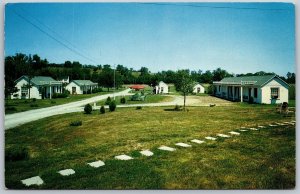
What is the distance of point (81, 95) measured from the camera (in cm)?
879

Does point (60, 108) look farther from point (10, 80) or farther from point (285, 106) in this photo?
point (285, 106)

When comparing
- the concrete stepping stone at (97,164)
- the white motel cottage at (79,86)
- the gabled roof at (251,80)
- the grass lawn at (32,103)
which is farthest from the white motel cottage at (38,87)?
the gabled roof at (251,80)

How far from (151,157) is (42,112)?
3561mm

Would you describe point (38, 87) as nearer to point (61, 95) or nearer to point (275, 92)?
point (61, 95)

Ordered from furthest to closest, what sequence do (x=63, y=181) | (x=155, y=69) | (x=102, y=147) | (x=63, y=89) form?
(x=63, y=89) → (x=155, y=69) → (x=102, y=147) → (x=63, y=181)

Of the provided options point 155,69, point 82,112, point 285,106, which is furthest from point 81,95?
point 285,106

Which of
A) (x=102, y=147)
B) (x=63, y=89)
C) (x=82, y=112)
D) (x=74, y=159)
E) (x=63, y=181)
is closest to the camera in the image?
(x=63, y=181)

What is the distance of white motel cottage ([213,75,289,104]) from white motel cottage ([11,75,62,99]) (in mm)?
4989

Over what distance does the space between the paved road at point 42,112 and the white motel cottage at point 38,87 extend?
17.6 inches

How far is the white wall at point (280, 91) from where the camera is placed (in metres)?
7.18

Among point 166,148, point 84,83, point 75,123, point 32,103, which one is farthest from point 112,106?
point 166,148

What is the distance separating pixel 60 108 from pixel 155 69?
2.97m

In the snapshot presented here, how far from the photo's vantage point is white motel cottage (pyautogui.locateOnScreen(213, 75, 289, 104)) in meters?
7.36

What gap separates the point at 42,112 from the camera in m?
7.74
